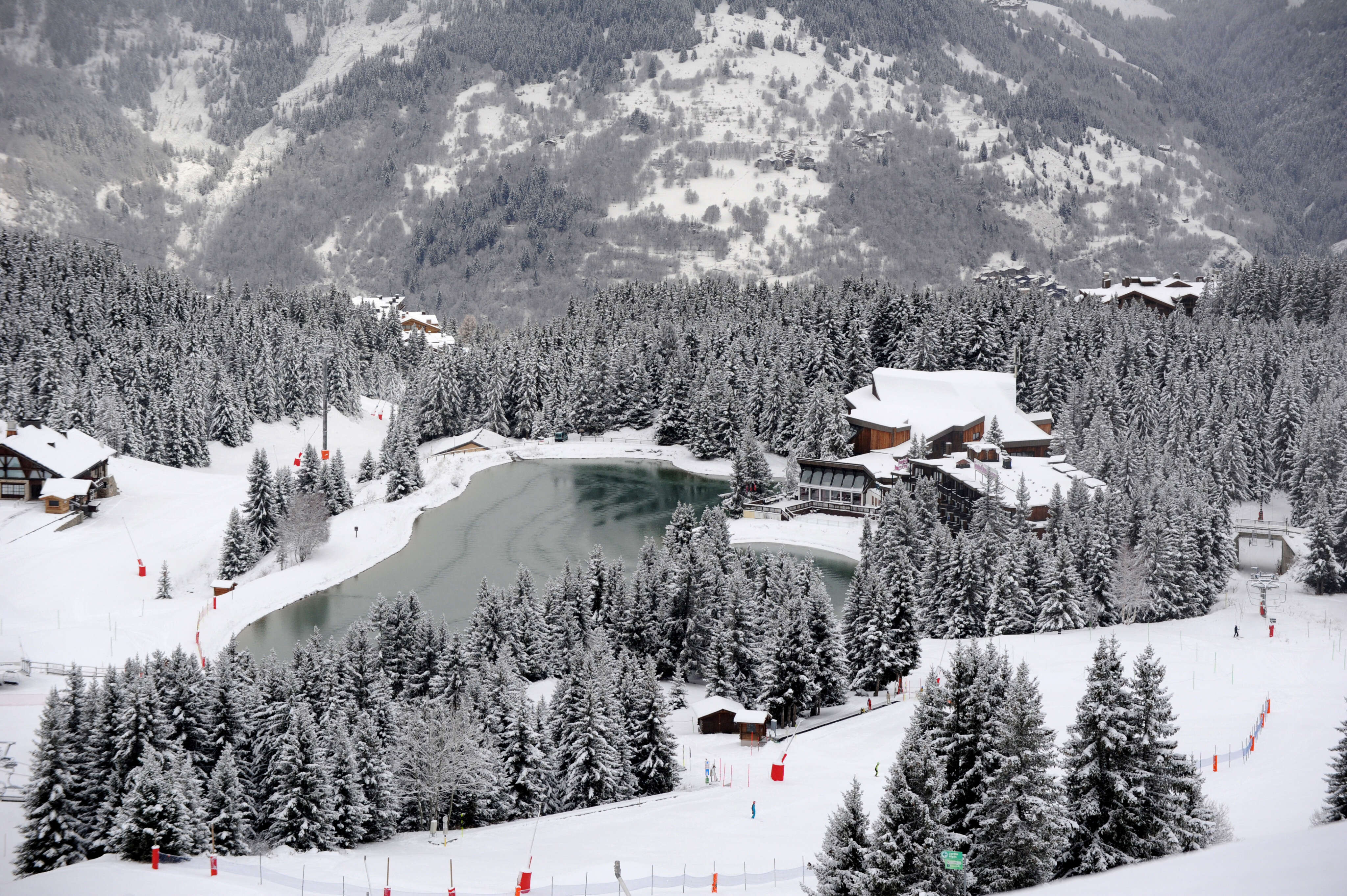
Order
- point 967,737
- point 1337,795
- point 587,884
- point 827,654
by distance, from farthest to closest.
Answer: point 827,654 → point 587,884 → point 967,737 → point 1337,795

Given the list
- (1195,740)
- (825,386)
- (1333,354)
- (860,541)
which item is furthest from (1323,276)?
(1195,740)

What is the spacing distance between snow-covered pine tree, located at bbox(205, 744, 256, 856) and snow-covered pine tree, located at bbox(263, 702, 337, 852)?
0.66 metres

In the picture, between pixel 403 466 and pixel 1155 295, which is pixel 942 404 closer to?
pixel 403 466

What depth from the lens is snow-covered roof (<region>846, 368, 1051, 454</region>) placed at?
9269 cm

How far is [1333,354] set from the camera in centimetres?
9631

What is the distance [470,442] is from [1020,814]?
88.0m

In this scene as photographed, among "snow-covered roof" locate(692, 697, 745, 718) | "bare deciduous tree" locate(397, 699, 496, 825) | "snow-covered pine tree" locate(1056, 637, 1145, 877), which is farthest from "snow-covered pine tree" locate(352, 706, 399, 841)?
"snow-covered pine tree" locate(1056, 637, 1145, 877)

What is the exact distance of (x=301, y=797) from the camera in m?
34.4

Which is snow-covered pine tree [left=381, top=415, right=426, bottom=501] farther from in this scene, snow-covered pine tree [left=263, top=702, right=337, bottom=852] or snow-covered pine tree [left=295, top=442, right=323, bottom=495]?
snow-covered pine tree [left=263, top=702, right=337, bottom=852]

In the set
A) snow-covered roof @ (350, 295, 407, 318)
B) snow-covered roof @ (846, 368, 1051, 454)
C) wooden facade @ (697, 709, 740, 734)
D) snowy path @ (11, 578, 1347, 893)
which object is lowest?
wooden facade @ (697, 709, 740, 734)

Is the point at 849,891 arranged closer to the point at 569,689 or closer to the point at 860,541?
the point at 569,689

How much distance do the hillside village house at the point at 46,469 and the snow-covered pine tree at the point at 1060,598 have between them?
2283 inches

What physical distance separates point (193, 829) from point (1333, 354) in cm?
9435

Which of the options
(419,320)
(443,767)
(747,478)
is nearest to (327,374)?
(747,478)
